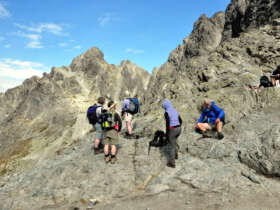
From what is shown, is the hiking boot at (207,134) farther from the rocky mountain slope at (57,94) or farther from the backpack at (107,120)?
the rocky mountain slope at (57,94)

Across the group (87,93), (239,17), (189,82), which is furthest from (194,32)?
(87,93)

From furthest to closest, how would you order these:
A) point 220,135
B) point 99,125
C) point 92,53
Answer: point 92,53, point 99,125, point 220,135

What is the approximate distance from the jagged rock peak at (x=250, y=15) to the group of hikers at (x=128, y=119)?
62.3 ft

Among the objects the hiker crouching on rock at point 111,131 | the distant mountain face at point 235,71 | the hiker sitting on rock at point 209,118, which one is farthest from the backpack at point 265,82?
the hiker crouching on rock at point 111,131

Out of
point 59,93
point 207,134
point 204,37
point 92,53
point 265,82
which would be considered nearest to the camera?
point 207,134

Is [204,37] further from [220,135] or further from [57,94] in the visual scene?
[57,94]

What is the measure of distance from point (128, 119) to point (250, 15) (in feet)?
86.9

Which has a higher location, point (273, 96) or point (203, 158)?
point (273, 96)

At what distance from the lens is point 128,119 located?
444 inches

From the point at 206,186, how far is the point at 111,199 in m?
3.58

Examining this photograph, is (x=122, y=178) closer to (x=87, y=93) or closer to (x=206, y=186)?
(x=206, y=186)

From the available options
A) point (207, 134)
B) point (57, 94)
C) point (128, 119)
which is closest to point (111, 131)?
point (128, 119)

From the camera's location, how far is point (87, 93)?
183875mm

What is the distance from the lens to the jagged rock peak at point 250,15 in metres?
22.7
